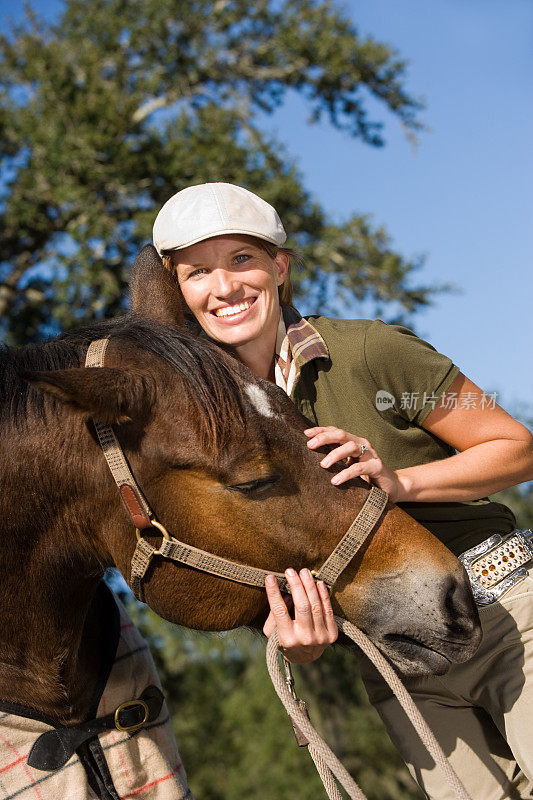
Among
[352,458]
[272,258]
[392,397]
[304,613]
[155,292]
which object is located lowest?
[304,613]

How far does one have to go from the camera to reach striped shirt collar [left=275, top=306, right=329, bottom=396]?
2.41m

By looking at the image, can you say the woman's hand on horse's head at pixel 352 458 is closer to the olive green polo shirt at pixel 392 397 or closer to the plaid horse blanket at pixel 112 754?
the olive green polo shirt at pixel 392 397

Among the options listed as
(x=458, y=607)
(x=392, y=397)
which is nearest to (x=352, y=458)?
(x=392, y=397)

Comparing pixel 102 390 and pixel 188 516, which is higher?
pixel 102 390

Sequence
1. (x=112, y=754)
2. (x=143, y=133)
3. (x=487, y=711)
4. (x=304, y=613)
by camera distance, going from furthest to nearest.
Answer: (x=143, y=133) < (x=487, y=711) < (x=112, y=754) < (x=304, y=613)

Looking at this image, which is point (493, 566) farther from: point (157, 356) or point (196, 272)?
point (196, 272)

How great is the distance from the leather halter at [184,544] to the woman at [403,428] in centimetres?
10

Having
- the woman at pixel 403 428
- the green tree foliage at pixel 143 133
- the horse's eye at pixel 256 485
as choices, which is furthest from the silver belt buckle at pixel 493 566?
the green tree foliage at pixel 143 133

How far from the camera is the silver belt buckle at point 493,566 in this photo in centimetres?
231

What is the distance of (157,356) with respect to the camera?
83.4 inches

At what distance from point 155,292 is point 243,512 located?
95 cm

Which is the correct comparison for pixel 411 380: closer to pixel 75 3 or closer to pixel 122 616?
pixel 122 616

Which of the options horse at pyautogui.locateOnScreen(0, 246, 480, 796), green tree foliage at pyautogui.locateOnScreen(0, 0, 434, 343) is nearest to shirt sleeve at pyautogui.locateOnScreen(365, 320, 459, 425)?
horse at pyautogui.locateOnScreen(0, 246, 480, 796)

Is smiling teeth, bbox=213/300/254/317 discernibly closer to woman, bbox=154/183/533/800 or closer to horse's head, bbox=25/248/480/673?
woman, bbox=154/183/533/800
